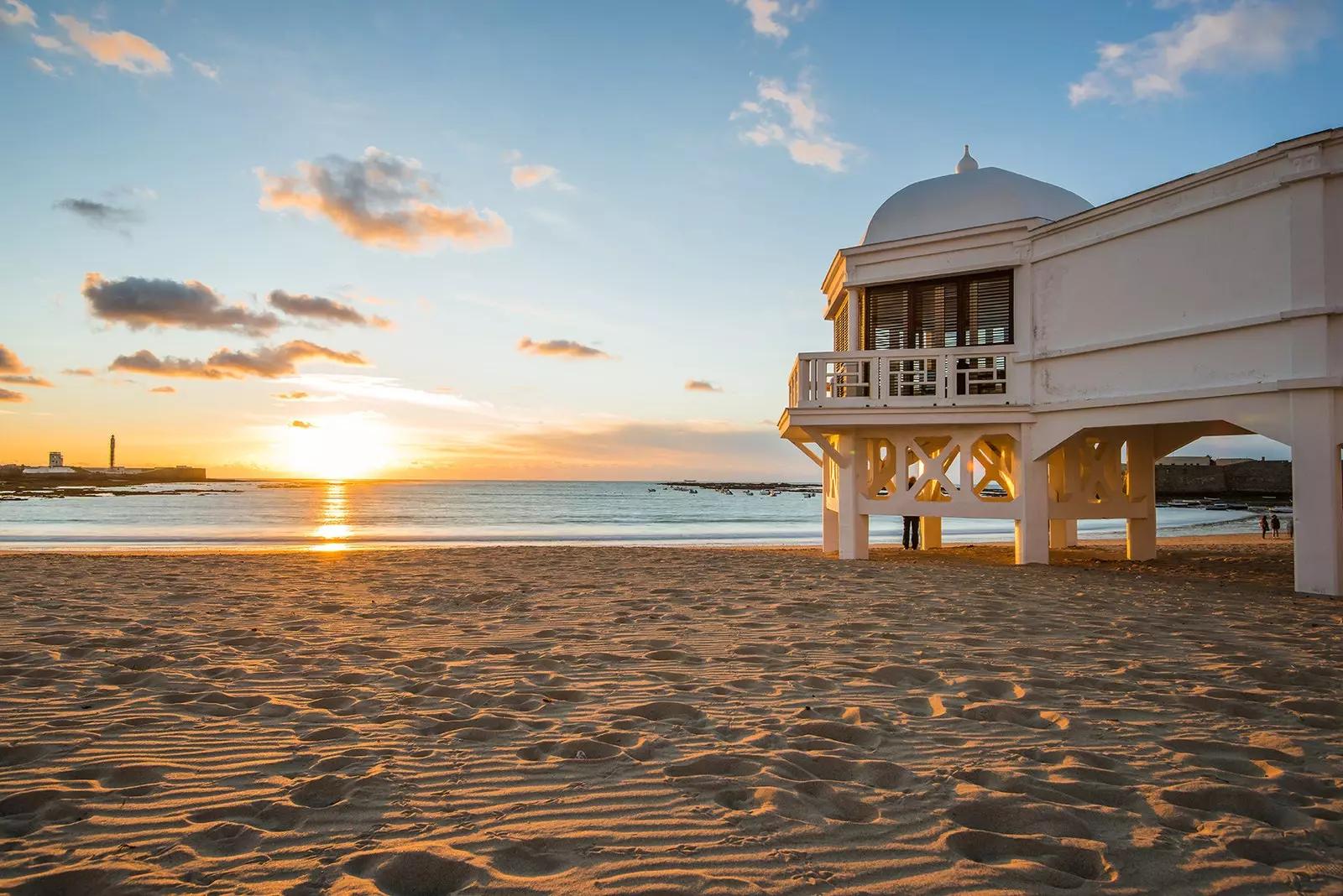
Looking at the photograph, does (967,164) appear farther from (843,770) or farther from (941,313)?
(843,770)

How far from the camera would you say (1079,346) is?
10.4m

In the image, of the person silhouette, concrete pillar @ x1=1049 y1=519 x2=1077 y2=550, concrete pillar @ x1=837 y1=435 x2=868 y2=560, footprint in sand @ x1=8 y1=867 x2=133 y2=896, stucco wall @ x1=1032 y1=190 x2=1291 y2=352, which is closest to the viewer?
footprint in sand @ x1=8 y1=867 x2=133 y2=896

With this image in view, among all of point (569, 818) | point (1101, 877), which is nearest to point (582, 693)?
point (569, 818)

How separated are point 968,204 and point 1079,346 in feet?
9.68

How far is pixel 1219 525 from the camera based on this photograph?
32.4 metres

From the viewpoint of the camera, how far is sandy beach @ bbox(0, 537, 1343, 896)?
2.45 m

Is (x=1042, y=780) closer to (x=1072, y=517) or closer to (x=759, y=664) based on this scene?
(x=759, y=664)

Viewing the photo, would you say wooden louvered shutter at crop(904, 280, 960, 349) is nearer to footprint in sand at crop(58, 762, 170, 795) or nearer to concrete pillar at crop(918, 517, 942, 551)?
concrete pillar at crop(918, 517, 942, 551)

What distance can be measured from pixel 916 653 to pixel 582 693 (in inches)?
95.1

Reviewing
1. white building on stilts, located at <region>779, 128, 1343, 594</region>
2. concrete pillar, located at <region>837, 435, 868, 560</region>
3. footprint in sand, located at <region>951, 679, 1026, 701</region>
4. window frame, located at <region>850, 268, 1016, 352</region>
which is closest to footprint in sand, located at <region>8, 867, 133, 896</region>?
footprint in sand, located at <region>951, 679, 1026, 701</region>

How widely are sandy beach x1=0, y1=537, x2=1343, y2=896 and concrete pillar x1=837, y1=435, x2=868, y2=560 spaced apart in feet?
15.2

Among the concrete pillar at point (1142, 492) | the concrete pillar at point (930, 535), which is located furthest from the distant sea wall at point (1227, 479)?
the concrete pillar at point (1142, 492)

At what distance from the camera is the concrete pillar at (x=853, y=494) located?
39.1ft

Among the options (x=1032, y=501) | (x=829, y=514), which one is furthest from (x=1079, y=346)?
(x=829, y=514)
